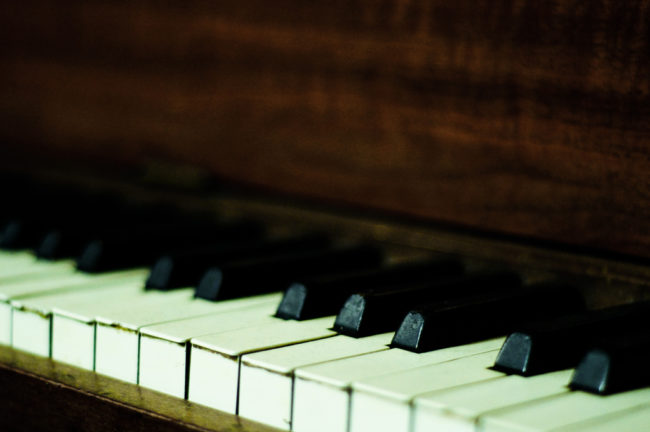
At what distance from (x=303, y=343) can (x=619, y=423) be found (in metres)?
0.36

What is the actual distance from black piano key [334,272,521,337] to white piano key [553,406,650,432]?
1.07 feet

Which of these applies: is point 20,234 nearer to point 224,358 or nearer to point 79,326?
point 79,326

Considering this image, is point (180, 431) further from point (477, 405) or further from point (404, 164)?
point (404, 164)

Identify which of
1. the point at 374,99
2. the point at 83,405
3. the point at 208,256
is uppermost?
the point at 374,99

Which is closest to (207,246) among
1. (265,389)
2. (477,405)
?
(265,389)

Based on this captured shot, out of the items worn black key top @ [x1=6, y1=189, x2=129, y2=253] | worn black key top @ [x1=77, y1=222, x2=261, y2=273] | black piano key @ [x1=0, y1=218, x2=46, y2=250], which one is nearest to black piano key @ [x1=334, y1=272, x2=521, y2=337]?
worn black key top @ [x1=77, y1=222, x2=261, y2=273]

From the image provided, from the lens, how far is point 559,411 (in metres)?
0.80

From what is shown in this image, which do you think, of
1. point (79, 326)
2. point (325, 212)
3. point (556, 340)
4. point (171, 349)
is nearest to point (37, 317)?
point (79, 326)

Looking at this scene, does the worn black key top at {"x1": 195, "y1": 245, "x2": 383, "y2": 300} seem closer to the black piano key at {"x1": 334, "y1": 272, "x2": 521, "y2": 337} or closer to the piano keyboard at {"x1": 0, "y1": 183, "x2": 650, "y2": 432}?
the piano keyboard at {"x1": 0, "y1": 183, "x2": 650, "y2": 432}

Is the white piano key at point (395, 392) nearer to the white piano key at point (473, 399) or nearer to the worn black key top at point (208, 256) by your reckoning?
the white piano key at point (473, 399)

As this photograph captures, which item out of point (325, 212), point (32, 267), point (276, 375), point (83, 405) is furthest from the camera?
point (325, 212)

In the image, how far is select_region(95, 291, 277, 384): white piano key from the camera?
3.43ft

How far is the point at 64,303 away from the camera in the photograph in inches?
45.5

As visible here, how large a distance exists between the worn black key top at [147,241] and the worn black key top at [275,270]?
0.21 m
